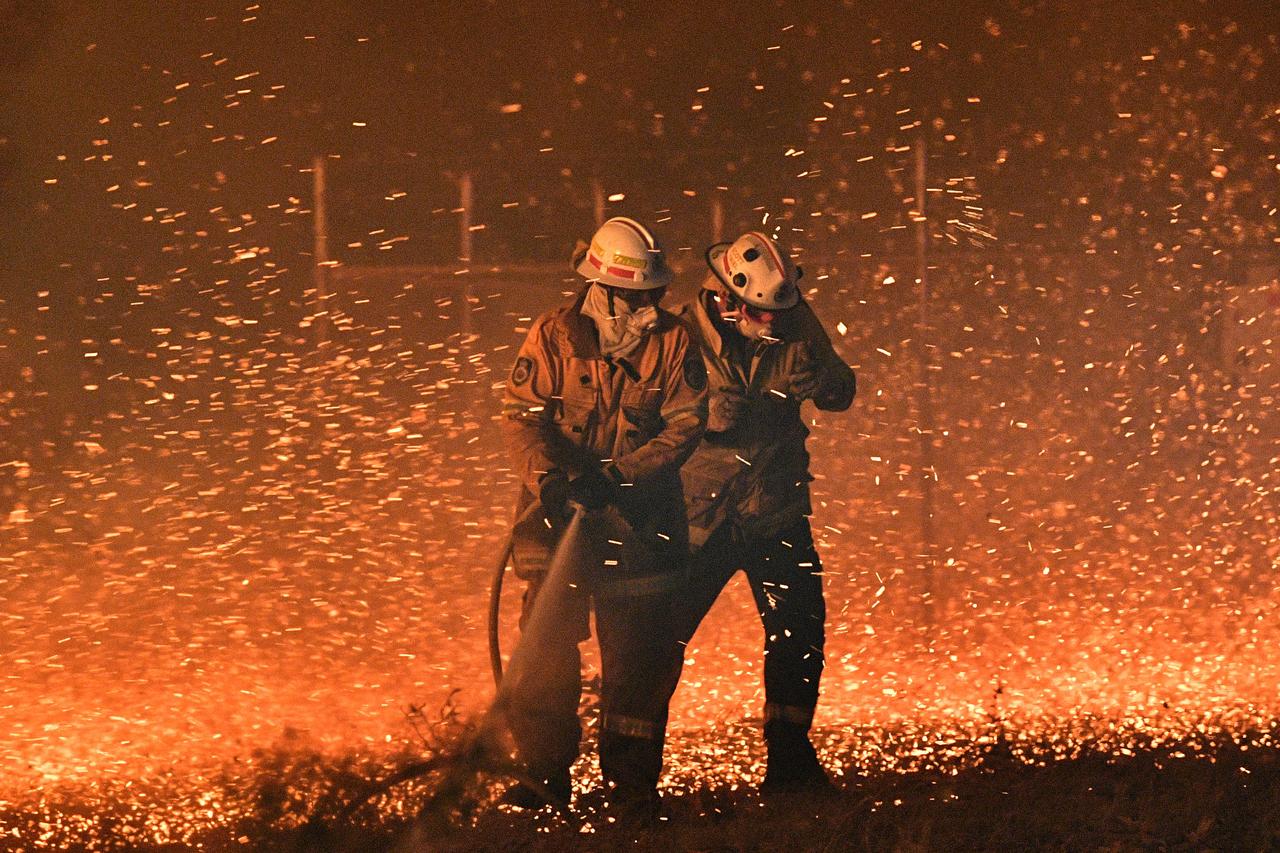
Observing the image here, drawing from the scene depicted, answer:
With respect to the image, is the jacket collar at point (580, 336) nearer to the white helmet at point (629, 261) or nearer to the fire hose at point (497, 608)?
the white helmet at point (629, 261)

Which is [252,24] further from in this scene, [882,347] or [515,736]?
[515,736]

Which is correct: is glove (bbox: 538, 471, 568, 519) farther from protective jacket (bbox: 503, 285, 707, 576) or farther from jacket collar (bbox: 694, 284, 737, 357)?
jacket collar (bbox: 694, 284, 737, 357)

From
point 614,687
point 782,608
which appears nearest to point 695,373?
point 782,608

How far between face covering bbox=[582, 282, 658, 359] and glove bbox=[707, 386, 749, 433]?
0.28 m

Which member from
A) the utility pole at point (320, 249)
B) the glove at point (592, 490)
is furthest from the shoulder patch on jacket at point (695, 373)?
the utility pole at point (320, 249)

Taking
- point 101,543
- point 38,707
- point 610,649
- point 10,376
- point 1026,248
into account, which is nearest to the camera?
point 610,649

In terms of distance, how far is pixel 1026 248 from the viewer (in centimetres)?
557

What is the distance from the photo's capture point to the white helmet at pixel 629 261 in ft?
12.9

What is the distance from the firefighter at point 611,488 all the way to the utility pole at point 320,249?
1667mm

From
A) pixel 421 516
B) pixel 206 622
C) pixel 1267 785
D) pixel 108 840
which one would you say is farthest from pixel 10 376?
pixel 1267 785

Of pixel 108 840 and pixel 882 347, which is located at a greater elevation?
pixel 882 347

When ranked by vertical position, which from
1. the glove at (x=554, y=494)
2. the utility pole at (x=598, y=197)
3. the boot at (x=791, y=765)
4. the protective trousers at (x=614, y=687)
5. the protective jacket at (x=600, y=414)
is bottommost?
the boot at (x=791, y=765)

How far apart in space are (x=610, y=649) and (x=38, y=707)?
7.10 ft

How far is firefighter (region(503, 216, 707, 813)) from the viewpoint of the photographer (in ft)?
12.8
